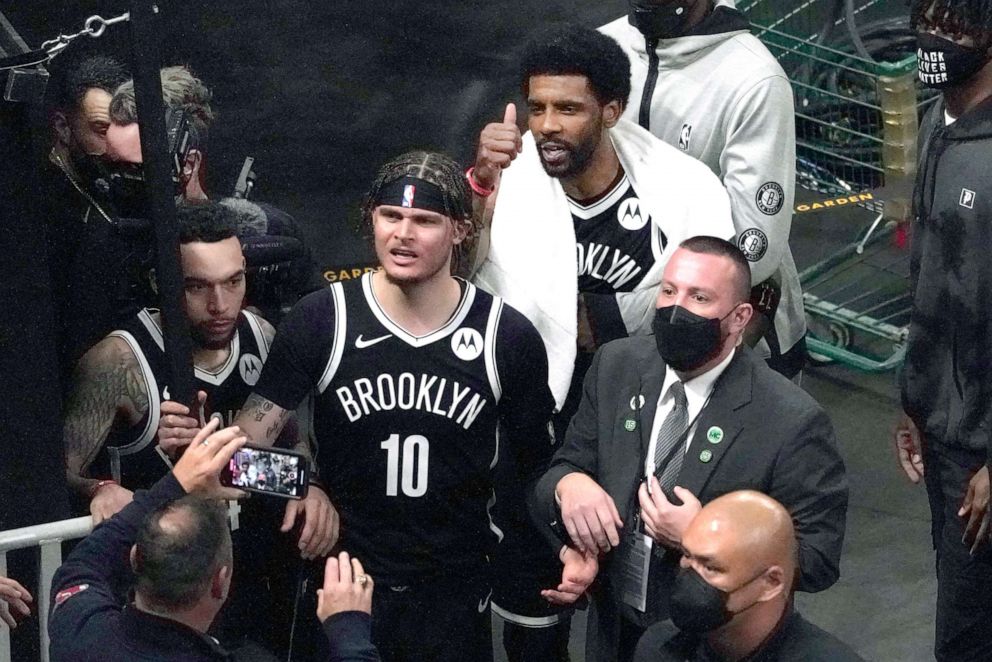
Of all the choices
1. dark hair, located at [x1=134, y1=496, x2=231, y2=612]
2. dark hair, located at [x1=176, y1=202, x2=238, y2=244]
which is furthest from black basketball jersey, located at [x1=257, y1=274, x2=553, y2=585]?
dark hair, located at [x1=134, y1=496, x2=231, y2=612]

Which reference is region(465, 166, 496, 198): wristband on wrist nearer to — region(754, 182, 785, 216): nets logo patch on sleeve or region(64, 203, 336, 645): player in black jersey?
region(64, 203, 336, 645): player in black jersey

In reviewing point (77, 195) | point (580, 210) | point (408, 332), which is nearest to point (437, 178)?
point (408, 332)

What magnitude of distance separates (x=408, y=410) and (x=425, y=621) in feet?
2.03

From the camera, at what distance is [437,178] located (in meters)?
4.11

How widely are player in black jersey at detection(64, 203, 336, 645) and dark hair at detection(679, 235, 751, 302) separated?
121 centimetres

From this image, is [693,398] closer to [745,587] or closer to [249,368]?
[745,587]

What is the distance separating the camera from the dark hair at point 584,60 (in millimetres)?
4539

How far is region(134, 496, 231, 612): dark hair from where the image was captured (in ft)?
10.8

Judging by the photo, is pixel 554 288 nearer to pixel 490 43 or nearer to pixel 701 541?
pixel 701 541

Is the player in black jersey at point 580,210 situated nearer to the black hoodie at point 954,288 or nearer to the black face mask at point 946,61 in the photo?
the black hoodie at point 954,288

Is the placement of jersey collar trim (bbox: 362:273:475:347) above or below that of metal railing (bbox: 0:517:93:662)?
above

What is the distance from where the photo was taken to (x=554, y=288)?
4504 mm

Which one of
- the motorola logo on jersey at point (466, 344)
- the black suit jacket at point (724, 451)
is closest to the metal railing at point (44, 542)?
the motorola logo on jersey at point (466, 344)

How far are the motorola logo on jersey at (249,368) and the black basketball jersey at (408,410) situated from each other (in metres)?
0.21
